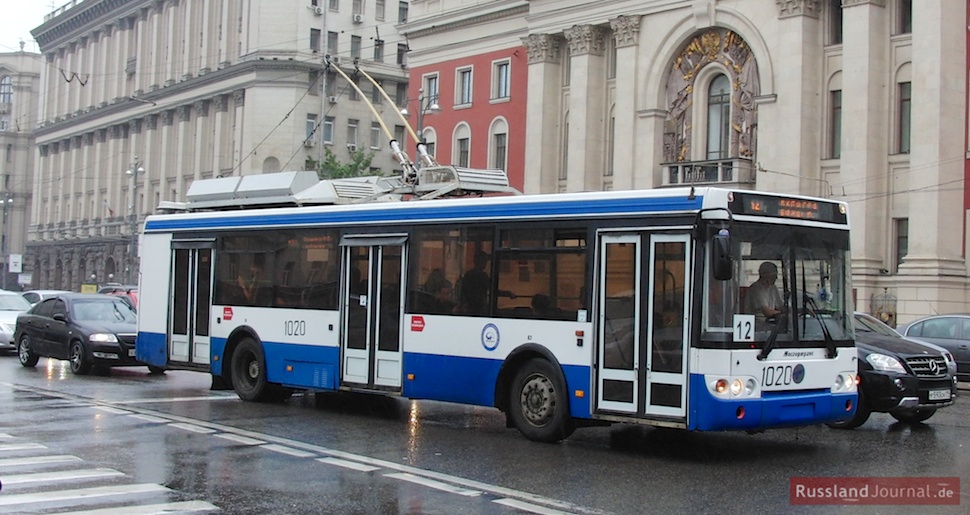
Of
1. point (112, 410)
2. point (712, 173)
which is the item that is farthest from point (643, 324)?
point (712, 173)

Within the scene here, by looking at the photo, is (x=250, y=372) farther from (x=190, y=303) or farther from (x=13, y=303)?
(x=13, y=303)

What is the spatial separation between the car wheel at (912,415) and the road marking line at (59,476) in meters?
10.1

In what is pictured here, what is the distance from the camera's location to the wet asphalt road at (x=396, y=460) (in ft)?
30.8

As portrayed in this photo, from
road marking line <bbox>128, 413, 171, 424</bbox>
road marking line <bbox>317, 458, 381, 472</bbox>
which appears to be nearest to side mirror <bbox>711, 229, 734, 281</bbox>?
road marking line <bbox>317, 458, 381, 472</bbox>

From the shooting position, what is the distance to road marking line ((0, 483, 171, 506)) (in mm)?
9281

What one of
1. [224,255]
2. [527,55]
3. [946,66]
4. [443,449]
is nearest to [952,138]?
[946,66]

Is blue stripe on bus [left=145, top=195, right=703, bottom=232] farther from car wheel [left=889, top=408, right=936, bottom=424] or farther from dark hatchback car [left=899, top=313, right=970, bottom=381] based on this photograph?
dark hatchback car [left=899, top=313, right=970, bottom=381]

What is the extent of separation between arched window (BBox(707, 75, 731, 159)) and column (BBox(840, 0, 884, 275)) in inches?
220

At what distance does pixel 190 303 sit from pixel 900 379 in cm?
1033

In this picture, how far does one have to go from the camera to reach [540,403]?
1289 cm

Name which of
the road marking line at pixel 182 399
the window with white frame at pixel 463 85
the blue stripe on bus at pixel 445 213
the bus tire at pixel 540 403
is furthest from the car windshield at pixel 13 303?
the window with white frame at pixel 463 85

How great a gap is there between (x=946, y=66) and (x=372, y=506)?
32.6 meters

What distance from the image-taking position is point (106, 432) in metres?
13.3

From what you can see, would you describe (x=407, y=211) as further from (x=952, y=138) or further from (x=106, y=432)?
(x=952, y=138)
